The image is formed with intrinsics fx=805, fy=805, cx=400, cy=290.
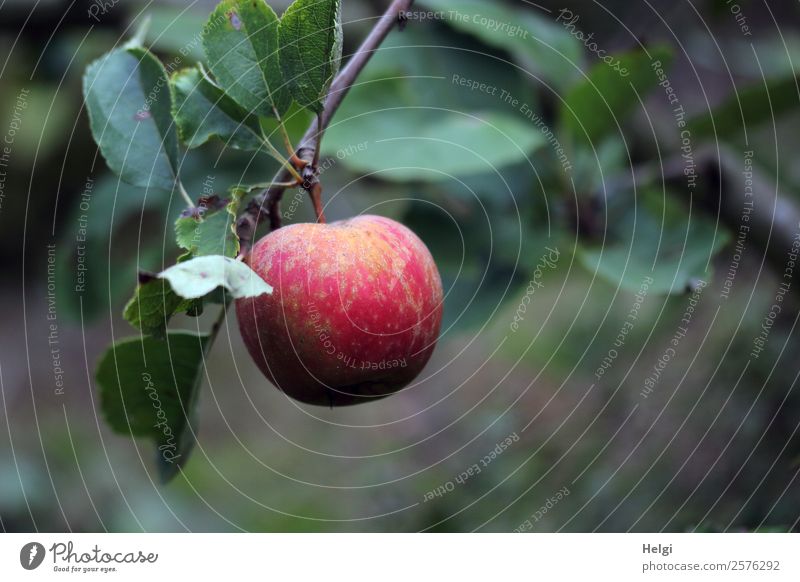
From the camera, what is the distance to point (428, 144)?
2.94ft

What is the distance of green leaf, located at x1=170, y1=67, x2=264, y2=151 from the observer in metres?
0.51

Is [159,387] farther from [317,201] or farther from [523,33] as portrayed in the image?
[523,33]

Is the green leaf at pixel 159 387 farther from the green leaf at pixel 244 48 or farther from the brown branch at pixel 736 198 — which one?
the brown branch at pixel 736 198

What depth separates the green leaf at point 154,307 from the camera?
17.5 inches

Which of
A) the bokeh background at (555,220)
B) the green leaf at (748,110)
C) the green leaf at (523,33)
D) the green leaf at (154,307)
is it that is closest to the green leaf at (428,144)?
the bokeh background at (555,220)

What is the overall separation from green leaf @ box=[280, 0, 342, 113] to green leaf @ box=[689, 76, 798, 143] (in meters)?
0.64

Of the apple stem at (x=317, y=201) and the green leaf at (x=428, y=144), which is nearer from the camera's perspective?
the apple stem at (x=317, y=201)

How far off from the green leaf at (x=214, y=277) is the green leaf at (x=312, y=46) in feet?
0.39
